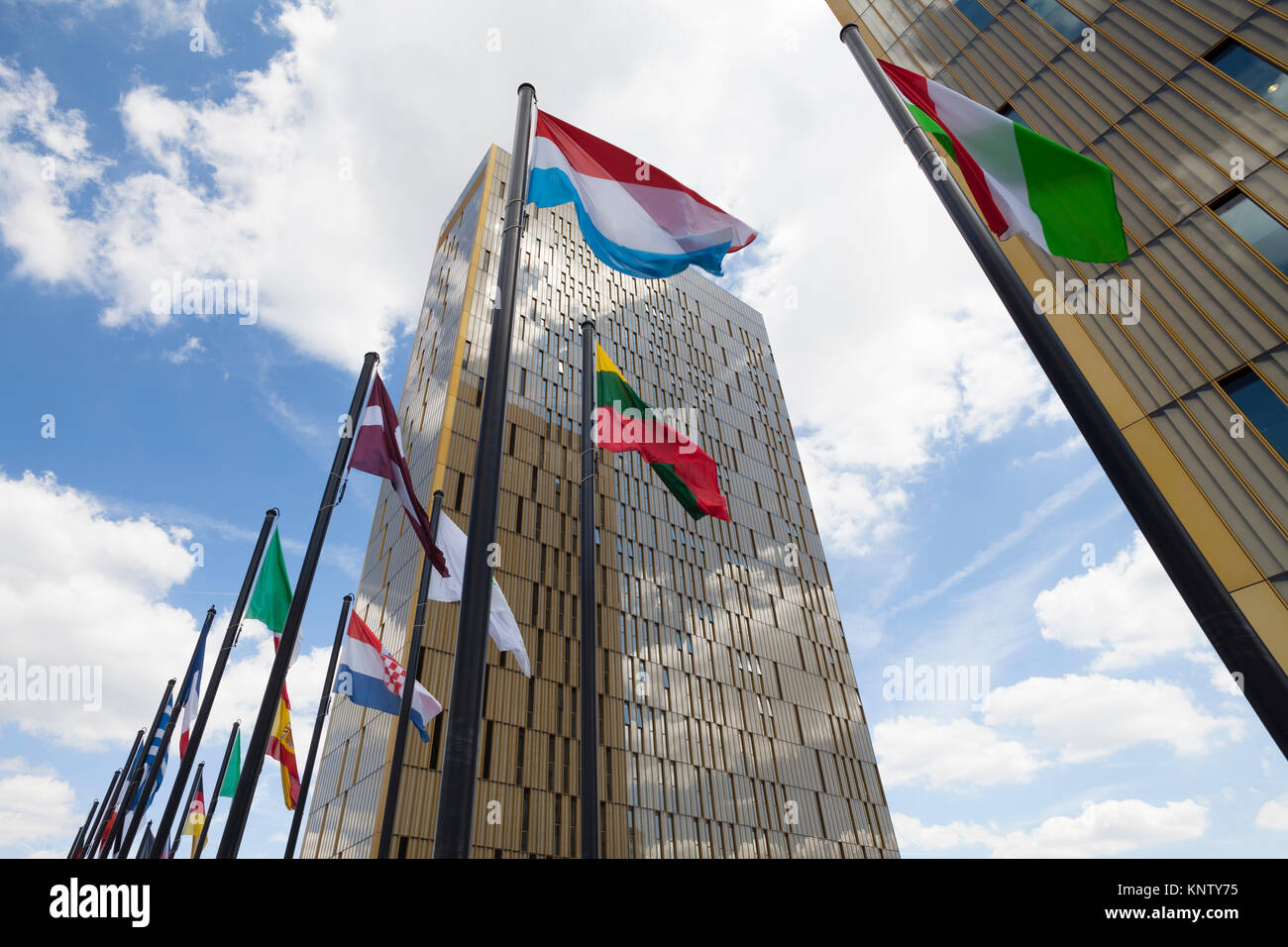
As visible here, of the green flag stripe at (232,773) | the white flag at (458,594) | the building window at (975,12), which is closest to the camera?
the white flag at (458,594)

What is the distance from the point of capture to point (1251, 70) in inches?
507

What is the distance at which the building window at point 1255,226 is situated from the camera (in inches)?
464

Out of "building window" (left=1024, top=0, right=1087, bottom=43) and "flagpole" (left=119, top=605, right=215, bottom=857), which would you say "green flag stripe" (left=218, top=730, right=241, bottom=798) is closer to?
"flagpole" (left=119, top=605, right=215, bottom=857)

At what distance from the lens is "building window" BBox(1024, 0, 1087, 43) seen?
15.9 metres

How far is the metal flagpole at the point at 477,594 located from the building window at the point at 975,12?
645 inches

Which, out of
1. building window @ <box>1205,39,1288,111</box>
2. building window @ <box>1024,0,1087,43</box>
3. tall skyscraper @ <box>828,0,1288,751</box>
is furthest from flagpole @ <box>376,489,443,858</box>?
building window @ <box>1024,0,1087,43</box>

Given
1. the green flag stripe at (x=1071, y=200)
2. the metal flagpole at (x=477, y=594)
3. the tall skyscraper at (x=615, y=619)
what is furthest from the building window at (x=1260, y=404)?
the tall skyscraper at (x=615, y=619)

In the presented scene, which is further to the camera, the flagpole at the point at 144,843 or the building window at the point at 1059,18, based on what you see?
the flagpole at the point at 144,843

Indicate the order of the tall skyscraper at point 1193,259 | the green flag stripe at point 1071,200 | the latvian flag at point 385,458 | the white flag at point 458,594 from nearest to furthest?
the green flag stripe at point 1071,200
the latvian flag at point 385,458
the white flag at point 458,594
the tall skyscraper at point 1193,259

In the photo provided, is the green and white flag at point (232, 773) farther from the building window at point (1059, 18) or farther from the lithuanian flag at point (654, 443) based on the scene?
the building window at point (1059, 18)

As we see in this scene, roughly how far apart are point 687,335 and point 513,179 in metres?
52.8
